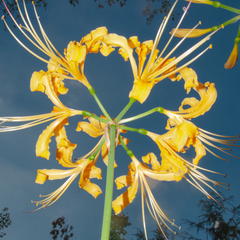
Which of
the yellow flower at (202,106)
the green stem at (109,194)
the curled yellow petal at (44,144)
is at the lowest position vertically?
the green stem at (109,194)

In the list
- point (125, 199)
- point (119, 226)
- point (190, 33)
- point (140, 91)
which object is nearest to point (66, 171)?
point (125, 199)

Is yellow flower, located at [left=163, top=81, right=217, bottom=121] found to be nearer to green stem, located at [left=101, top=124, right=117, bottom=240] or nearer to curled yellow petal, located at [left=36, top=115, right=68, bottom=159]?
green stem, located at [left=101, top=124, right=117, bottom=240]

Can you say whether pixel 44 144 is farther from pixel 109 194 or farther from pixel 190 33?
pixel 190 33

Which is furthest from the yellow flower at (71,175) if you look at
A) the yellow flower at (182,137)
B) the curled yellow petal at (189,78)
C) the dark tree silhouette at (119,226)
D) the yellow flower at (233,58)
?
the dark tree silhouette at (119,226)

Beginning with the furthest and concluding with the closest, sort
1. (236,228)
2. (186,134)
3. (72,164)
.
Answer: (236,228)
(72,164)
(186,134)

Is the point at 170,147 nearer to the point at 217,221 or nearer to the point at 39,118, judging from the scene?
the point at 39,118

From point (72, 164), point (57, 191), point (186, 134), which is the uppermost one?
point (186, 134)

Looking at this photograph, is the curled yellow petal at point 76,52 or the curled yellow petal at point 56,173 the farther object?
the curled yellow petal at point 56,173

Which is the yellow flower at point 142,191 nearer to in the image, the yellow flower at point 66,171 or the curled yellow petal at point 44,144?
the yellow flower at point 66,171

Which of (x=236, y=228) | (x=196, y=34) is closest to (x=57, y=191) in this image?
(x=196, y=34)

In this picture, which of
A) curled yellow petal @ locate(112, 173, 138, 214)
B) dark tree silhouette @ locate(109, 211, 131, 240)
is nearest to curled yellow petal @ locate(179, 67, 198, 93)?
curled yellow petal @ locate(112, 173, 138, 214)

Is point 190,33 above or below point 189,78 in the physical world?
above
